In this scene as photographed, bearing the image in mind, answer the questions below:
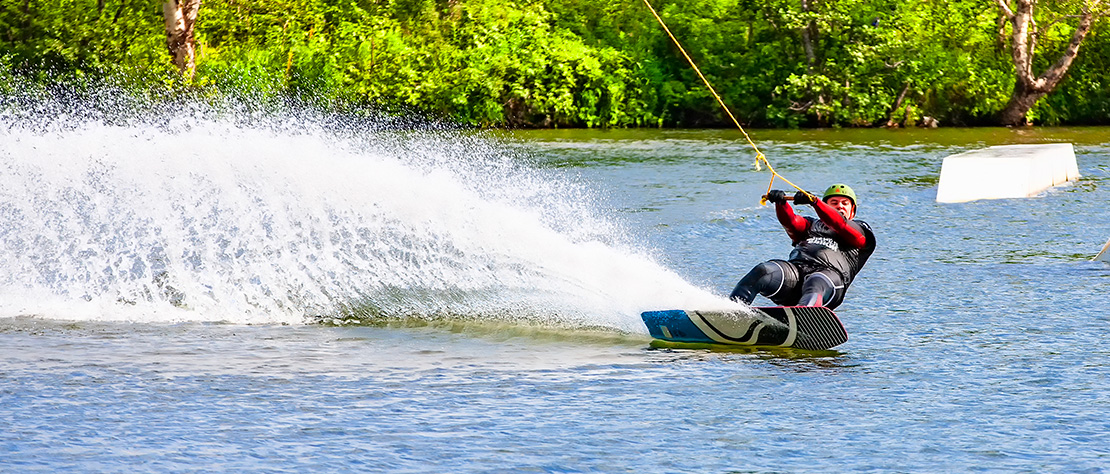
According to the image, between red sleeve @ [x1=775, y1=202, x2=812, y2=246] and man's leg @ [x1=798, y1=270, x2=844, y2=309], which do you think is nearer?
man's leg @ [x1=798, y1=270, x2=844, y2=309]

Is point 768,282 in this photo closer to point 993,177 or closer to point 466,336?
point 466,336

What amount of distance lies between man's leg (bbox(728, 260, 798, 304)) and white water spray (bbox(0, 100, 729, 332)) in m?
0.21

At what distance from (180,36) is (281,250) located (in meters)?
18.4

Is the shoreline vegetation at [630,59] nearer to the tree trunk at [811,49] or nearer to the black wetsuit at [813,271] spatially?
the tree trunk at [811,49]

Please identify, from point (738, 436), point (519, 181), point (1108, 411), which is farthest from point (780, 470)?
point (519, 181)

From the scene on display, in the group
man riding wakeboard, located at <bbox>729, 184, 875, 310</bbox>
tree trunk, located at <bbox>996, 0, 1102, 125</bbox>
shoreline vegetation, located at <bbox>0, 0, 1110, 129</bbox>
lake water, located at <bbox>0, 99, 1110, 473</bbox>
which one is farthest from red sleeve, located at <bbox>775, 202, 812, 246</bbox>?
tree trunk, located at <bbox>996, 0, 1102, 125</bbox>

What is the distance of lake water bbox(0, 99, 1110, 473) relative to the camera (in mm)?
5988

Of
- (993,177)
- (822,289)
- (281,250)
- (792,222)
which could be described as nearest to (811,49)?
(993,177)

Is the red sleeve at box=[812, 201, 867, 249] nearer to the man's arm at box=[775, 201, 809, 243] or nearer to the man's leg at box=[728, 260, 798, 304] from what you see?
the man's arm at box=[775, 201, 809, 243]

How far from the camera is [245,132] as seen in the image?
11.2m

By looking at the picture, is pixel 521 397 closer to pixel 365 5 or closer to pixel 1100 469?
pixel 1100 469

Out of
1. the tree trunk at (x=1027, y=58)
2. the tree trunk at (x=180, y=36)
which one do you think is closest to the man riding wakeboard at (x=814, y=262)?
the tree trunk at (x=180, y=36)

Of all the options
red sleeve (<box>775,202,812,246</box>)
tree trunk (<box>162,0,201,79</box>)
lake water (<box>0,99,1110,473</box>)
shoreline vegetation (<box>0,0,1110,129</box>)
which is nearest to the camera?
lake water (<box>0,99,1110,473</box>)

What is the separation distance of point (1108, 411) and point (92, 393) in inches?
190
